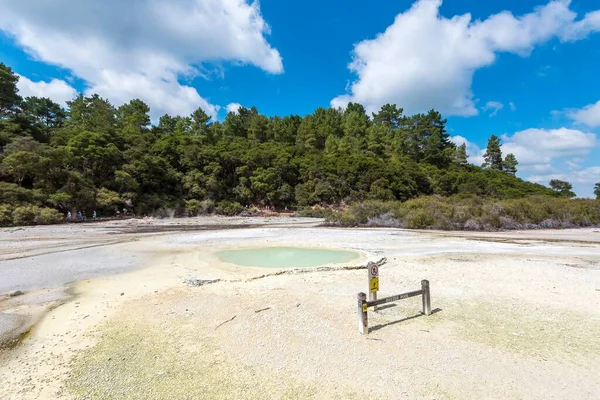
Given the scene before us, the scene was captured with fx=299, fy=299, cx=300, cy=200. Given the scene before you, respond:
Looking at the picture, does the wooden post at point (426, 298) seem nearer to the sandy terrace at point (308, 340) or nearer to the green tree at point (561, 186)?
the sandy terrace at point (308, 340)

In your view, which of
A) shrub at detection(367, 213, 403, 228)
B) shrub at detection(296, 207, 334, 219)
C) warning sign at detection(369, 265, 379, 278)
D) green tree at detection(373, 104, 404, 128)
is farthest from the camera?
green tree at detection(373, 104, 404, 128)

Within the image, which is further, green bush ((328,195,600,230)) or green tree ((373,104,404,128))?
green tree ((373,104,404,128))

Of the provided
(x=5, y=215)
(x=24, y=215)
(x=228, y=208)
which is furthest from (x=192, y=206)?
(x=5, y=215)

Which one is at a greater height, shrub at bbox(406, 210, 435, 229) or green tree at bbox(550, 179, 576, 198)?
green tree at bbox(550, 179, 576, 198)

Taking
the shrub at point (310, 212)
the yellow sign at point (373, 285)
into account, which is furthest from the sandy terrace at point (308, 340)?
the shrub at point (310, 212)

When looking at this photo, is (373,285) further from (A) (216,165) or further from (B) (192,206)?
(A) (216,165)

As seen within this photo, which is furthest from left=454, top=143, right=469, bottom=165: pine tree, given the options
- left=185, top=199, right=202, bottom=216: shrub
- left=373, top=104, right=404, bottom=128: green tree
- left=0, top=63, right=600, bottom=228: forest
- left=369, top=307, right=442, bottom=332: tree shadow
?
left=369, top=307, right=442, bottom=332: tree shadow

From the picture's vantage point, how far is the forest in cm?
3259

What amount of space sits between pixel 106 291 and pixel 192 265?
3411mm

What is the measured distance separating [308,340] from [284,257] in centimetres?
811

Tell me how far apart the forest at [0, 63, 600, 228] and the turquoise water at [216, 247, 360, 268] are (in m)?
17.6

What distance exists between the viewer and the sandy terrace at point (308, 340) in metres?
3.99

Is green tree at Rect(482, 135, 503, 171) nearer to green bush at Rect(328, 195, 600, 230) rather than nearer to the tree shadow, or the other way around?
green bush at Rect(328, 195, 600, 230)

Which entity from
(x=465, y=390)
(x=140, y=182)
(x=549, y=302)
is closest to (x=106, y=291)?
(x=465, y=390)
